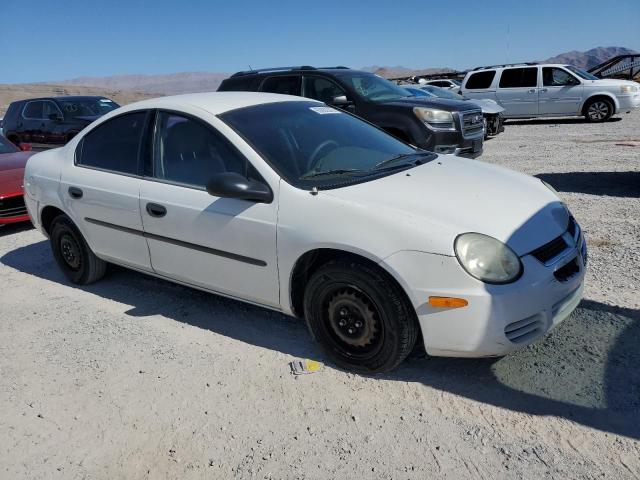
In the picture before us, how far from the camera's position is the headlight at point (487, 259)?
111 inches

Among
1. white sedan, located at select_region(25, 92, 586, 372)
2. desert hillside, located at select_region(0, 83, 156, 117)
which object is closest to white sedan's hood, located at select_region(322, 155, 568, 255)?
white sedan, located at select_region(25, 92, 586, 372)

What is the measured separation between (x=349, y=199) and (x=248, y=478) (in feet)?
5.05

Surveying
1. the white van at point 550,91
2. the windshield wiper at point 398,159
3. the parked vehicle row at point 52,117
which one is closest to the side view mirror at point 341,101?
the windshield wiper at point 398,159

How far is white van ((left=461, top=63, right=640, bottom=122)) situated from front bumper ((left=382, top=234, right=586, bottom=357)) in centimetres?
1458

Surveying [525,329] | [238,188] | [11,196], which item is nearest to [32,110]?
[11,196]

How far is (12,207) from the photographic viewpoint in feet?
22.8

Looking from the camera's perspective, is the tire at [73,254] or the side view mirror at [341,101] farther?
the side view mirror at [341,101]

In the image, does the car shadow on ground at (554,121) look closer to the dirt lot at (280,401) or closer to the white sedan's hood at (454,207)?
the dirt lot at (280,401)

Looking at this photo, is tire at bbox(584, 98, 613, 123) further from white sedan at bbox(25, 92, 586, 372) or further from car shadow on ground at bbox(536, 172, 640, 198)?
white sedan at bbox(25, 92, 586, 372)

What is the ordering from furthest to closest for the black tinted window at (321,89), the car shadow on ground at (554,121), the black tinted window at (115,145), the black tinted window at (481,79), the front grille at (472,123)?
the black tinted window at (481,79), the car shadow on ground at (554,121), the black tinted window at (321,89), the front grille at (472,123), the black tinted window at (115,145)

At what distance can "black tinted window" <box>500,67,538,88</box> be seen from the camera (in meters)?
16.3

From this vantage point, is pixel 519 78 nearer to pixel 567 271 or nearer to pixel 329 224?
pixel 567 271

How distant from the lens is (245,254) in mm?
3533

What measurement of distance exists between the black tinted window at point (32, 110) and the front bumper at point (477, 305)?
1281 centimetres
